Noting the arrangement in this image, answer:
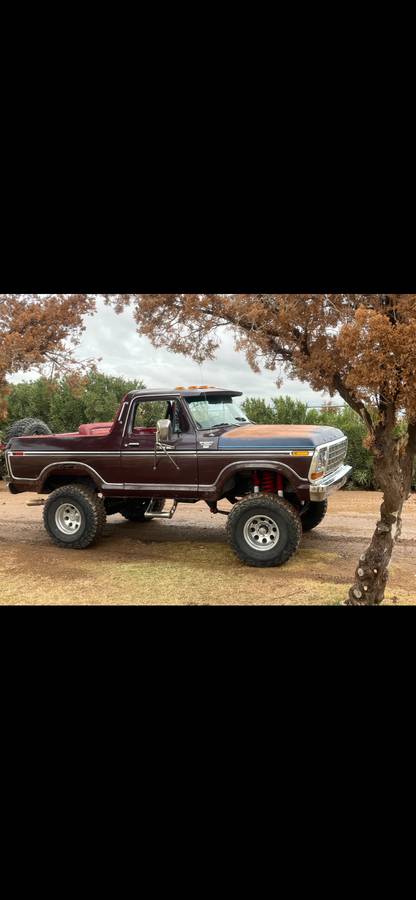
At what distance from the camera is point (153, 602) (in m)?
5.05

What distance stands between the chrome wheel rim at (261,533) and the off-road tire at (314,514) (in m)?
1.46

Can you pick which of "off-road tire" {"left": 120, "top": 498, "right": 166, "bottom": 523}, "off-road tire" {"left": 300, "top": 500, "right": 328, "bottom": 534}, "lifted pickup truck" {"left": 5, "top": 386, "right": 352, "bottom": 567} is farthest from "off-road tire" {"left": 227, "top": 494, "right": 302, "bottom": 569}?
"off-road tire" {"left": 120, "top": 498, "right": 166, "bottom": 523}

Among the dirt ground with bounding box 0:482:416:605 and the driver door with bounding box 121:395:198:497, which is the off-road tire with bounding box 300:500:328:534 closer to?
the dirt ground with bounding box 0:482:416:605

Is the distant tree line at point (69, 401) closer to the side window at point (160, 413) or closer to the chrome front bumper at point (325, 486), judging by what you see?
the side window at point (160, 413)

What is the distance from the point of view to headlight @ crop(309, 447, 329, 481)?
5.80 metres

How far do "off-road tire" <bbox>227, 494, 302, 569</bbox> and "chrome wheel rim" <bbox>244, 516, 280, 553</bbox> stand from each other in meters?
0.03

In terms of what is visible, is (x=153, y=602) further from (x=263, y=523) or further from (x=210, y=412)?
(x=210, y=412)

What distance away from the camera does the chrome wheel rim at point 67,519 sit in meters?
6.93

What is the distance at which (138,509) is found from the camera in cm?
845

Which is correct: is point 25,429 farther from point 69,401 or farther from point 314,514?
point 69,401

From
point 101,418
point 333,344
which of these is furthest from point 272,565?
point 101,418

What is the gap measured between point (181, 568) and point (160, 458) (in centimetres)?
131

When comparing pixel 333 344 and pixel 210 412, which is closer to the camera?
pixel 333 344

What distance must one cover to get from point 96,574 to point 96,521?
0.96 m
